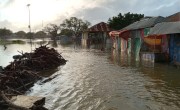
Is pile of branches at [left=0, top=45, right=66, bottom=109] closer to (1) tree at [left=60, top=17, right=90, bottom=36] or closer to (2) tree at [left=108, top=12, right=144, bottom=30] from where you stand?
(2) tree at [left=108, top=12, right=144, bottom=30]

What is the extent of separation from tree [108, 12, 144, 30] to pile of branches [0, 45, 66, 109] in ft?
102

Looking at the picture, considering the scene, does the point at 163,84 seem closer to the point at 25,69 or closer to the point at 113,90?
the point at 113,90

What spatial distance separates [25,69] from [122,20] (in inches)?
1564

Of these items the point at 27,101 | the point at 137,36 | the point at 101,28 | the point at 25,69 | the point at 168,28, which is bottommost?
the point at 27,101

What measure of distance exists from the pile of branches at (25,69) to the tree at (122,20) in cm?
3119

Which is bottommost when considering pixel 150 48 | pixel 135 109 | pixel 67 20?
pixel 135 109

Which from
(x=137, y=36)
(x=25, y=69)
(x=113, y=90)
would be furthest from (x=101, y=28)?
(x=113, y=90)

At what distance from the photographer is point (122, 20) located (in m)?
55.9

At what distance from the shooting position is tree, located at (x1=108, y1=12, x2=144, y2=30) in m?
55.8

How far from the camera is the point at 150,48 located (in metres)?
27.8

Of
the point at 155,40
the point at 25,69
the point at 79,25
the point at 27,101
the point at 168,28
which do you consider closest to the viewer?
the point at 27,101

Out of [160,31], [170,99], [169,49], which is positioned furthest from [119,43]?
[170,99]

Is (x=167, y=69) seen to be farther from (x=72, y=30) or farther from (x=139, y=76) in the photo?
(x=72, y=30)

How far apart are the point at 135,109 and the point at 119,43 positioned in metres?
32.0
